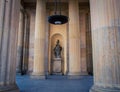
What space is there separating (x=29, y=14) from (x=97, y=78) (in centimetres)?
1924

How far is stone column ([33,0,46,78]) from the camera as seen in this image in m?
14.5

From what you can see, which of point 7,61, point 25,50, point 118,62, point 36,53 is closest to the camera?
point 118,62

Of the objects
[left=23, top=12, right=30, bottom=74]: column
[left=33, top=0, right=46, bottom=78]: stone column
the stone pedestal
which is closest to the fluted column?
[left=23, top=12, right=30, bottom=74]: column

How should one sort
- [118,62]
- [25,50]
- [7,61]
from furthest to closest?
[25,50], [7,61], [118,62]

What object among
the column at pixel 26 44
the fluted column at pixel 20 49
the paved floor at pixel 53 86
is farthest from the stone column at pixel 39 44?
the column at pixel 26 44

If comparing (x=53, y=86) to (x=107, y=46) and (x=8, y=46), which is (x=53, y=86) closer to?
(x=8, y=46)

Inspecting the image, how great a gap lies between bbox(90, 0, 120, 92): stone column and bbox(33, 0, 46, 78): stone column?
10240mm

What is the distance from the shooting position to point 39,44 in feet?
49.1

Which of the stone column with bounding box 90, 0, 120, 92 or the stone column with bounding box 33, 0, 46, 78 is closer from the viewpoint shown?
the stone column with bounding box 90, 0, 120, 92

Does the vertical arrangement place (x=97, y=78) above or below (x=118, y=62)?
below

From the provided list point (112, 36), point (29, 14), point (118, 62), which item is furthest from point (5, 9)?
point (29, 14)

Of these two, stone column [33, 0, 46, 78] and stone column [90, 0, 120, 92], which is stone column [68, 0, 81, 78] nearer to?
stone column [33, 0, 46, 78]

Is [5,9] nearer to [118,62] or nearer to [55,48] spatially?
[118,62]

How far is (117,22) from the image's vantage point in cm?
449
